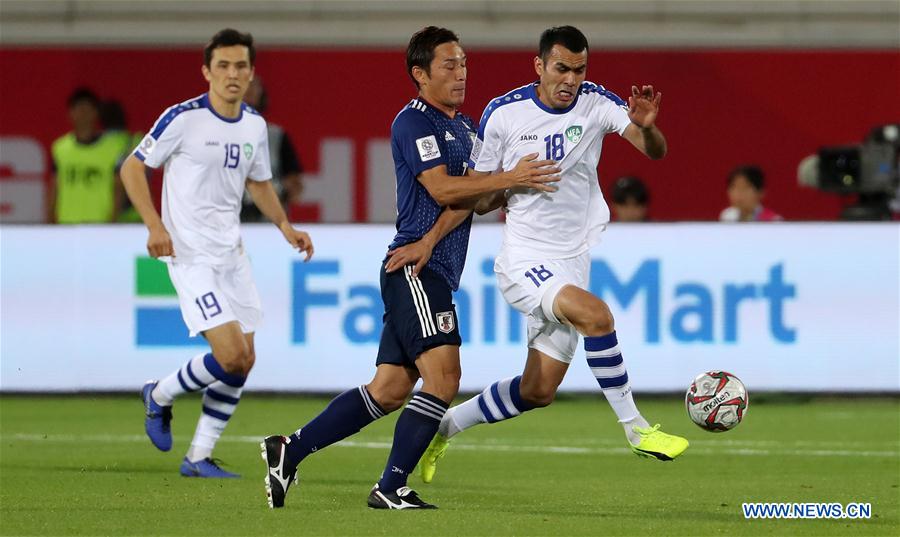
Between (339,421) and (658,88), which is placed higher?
(658,88)

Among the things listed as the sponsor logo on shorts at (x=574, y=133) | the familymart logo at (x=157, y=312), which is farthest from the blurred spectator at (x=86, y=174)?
the sponsor logo on shorts at (x=574, y=133)

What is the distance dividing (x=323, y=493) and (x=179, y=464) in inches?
65.1

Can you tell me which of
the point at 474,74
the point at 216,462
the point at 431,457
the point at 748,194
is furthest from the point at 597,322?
the point at 474,74

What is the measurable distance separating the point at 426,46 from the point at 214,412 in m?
2.56

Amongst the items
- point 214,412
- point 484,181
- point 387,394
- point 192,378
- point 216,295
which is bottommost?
point 214,412

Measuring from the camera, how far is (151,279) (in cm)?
1309

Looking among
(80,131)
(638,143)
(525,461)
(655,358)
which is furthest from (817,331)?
(80,131)

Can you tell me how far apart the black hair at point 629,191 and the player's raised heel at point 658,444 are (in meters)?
6.38

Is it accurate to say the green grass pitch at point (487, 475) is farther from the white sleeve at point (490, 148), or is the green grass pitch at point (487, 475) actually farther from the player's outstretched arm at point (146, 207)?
the white sleeve at point (490, 148)

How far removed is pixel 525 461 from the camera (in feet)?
32.0

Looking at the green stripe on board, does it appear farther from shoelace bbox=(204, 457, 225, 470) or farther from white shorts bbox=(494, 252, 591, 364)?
white shorts bbox=(494, 252, 591, 364)

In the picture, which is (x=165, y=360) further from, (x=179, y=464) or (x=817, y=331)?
(x=817, y=331)

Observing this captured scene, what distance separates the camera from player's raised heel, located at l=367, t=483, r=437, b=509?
7340 mm

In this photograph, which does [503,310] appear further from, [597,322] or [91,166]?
[597,322]
